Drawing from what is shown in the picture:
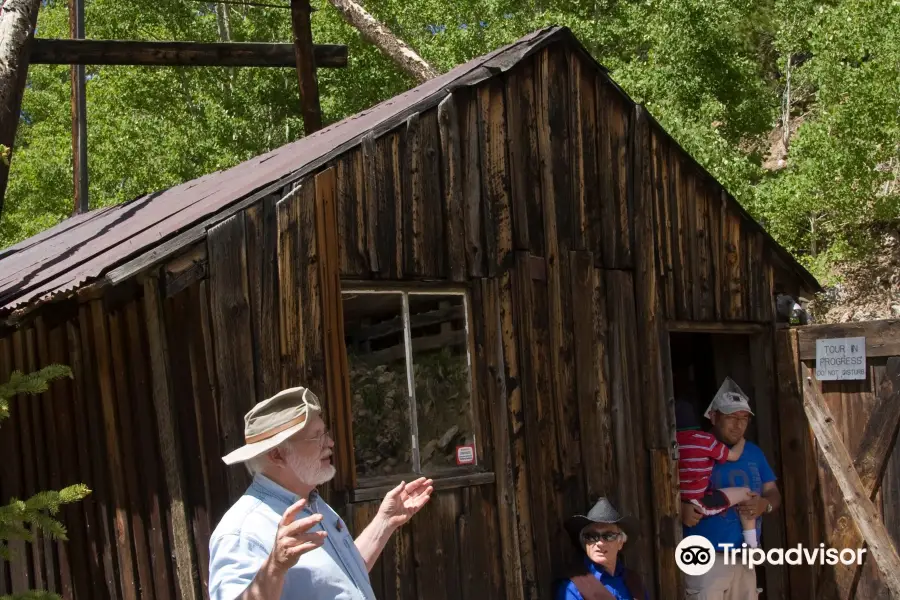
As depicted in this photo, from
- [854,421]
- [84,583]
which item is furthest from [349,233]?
[854,421]

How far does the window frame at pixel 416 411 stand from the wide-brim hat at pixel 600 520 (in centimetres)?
70

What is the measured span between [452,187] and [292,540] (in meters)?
3.70

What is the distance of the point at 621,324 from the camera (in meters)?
7.34

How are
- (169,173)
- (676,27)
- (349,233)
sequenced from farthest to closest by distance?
(169,173) < (676,27) < (349,233)

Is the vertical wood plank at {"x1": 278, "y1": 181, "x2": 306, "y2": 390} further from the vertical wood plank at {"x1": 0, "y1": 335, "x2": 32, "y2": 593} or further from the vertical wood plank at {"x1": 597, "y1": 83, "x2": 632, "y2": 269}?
the vertical wood plank at {"x1": 597, "y1": 83, "x2": 632, "y2": 269}

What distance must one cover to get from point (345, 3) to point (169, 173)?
20.3 ft

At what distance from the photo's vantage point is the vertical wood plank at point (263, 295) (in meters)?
5.26

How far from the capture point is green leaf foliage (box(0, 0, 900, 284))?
18.2 meters

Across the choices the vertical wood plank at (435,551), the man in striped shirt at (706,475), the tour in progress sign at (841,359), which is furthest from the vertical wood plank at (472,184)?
the tour in progress sign at (841,359)

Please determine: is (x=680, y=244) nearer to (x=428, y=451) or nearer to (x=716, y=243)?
(x=716, y=243)

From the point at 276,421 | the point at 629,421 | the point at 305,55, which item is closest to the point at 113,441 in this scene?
the point at 276,421

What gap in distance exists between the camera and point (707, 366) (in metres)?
9.93

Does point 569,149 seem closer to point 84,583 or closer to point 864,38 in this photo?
point 84,583

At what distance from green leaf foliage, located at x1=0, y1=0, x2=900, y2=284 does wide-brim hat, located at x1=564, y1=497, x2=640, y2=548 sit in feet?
32.7
